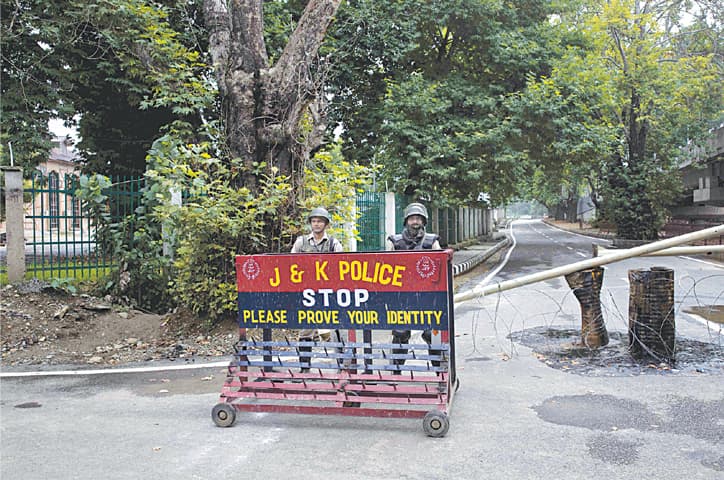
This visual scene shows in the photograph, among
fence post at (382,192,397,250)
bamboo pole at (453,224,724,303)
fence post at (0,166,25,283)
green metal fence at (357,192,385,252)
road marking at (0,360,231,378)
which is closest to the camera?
bamboo pole at (453,224,724,303)

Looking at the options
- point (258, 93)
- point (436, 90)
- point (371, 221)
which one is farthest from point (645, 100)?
point (258, 93)

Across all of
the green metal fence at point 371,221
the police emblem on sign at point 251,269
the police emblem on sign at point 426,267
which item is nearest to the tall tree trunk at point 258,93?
the police emblem on sign at point 251,269

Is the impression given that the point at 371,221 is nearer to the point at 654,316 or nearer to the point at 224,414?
the point at 654,316

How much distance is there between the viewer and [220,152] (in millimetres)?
9680

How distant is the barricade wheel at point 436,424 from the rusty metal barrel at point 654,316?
3.44 metres

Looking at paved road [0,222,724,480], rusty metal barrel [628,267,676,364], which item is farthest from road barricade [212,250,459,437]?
rusty metal barrel [628,267,676,364]

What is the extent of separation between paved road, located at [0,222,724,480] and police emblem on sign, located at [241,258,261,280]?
125 centimetres

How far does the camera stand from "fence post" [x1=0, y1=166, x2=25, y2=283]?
896 cm

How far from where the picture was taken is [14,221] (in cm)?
895

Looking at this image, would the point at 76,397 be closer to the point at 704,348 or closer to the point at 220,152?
the point at 220,152

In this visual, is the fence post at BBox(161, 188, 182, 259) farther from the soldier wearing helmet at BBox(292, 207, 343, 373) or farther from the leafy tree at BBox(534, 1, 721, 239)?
the leafy tree at BBox(534, 1, 721, 239)

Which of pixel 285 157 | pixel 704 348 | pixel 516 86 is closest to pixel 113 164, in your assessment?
pixel 285 157

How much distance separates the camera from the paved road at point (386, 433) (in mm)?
4191

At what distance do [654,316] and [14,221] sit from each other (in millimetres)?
→ 8699
